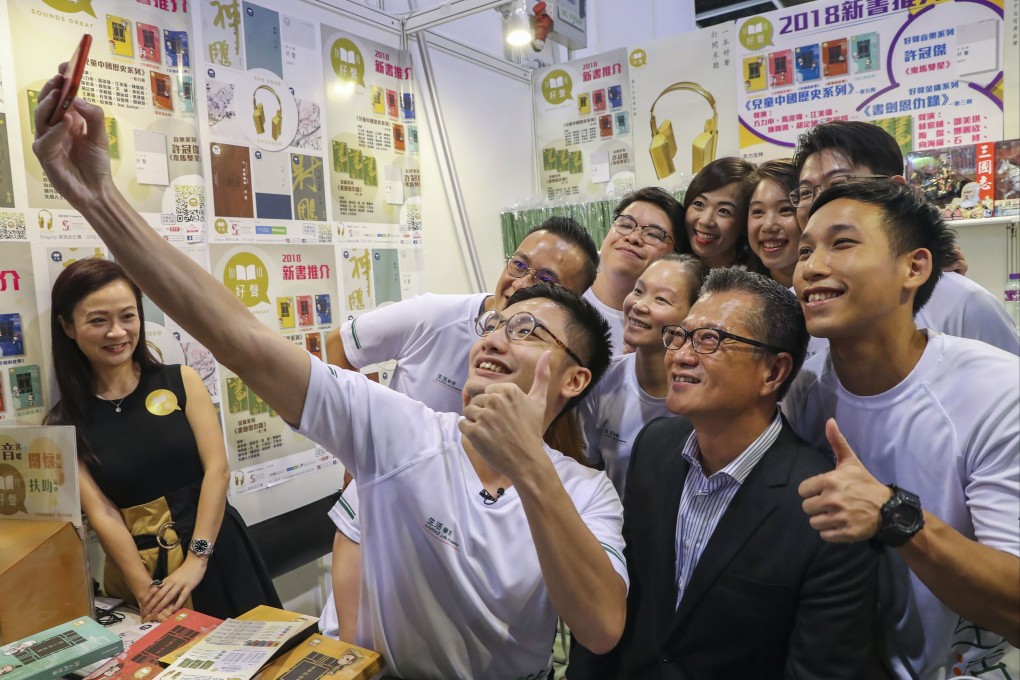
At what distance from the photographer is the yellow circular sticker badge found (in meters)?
2.57

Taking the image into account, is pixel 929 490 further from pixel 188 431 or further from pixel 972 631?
pixel 188 431

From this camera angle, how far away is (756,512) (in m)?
1.42

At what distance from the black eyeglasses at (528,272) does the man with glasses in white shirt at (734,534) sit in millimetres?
696

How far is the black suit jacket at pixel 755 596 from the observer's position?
1.31m

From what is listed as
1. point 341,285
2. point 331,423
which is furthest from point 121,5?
point 331,423

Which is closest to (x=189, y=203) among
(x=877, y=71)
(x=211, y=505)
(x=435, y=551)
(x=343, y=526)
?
(x=211, y=505)

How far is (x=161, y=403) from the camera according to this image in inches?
102

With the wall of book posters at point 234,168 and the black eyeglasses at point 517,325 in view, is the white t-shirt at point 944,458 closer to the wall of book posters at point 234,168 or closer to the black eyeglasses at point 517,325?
the black eyeglasses at point 517,325

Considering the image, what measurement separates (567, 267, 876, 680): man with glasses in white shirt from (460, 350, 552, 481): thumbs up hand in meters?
0.46

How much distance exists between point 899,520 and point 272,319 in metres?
2.83

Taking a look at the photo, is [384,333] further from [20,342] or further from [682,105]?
[682,105]

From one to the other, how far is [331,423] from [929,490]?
1189 millimetres

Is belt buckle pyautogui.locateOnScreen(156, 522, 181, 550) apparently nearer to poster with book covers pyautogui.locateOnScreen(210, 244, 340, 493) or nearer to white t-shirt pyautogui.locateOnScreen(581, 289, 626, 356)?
poster with book covers pyautogui.locateOnScreen(210, 244, 340, 493)

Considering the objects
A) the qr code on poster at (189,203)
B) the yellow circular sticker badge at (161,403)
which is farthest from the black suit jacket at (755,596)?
the qr code on poster at (189,203)
